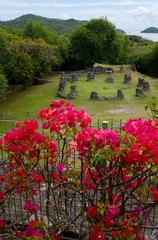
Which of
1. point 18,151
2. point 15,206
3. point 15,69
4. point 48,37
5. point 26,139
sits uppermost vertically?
point 48,37

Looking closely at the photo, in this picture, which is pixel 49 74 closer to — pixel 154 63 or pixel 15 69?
pixel 15 69

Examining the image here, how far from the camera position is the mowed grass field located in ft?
46.6

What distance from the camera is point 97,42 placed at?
30.3m

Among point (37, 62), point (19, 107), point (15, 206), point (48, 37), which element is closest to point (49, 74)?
point (48, 37)

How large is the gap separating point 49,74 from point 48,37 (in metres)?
5.13

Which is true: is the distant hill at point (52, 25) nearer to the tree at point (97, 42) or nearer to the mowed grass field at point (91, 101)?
the tree at point (97, 42)

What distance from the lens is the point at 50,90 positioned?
2130cm

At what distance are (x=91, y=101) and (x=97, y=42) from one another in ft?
53.2

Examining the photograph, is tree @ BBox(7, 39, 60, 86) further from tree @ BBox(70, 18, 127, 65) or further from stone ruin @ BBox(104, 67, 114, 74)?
tree @ BBox(70, 18, 127, 65)

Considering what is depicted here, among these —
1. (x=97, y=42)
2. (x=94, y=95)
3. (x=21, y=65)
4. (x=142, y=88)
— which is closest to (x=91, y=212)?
(x=94, y=95)

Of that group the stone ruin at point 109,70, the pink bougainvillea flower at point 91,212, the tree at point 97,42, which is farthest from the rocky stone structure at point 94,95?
the pink bougainvillea flower at point 91,212

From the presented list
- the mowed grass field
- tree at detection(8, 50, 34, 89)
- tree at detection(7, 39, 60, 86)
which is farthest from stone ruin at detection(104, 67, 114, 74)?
tree at detection(8, 50, 34, 89)

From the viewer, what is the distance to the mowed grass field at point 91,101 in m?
14.2

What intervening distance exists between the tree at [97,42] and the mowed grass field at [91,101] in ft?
24.3
